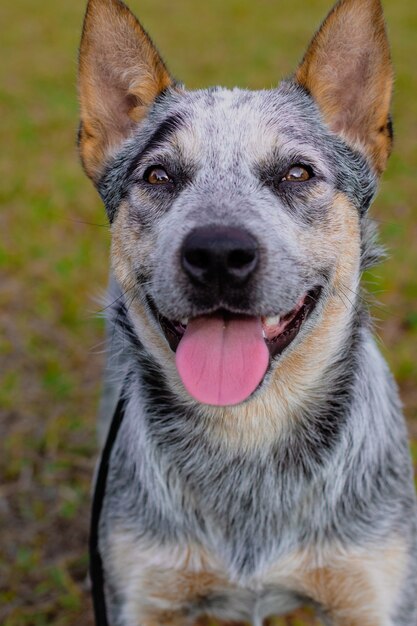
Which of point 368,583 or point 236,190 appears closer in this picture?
point 236,190

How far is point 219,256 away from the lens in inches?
92.9

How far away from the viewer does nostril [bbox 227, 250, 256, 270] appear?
2.38 m

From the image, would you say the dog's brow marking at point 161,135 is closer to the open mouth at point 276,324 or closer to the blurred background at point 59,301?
the open mouth at point 276,324

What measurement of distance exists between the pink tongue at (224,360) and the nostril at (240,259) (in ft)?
0.86

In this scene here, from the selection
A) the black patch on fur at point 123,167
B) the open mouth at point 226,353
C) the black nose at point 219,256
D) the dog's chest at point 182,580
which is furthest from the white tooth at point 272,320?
the dog's chest at point 182,580

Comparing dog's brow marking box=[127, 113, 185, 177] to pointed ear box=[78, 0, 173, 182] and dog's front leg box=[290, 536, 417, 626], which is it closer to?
pointed ear box=[78, 0, 173, 182]

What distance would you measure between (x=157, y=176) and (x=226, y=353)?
0.77 meters

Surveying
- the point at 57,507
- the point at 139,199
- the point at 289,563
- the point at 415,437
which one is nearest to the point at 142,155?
the point at 139,199

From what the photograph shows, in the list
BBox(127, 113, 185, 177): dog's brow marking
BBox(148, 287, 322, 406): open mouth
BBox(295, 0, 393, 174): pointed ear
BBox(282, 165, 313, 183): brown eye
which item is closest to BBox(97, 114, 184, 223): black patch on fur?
BBox(127, 113, 185, 177): dog's brow marking

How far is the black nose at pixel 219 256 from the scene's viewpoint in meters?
2.36

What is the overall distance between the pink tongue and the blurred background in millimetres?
884

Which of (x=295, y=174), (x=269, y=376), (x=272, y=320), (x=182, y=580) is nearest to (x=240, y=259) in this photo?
(x=272, y=320)

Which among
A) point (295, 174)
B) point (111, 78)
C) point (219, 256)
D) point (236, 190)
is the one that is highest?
point (111, 78)

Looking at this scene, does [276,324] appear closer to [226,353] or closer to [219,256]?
[226,353]
